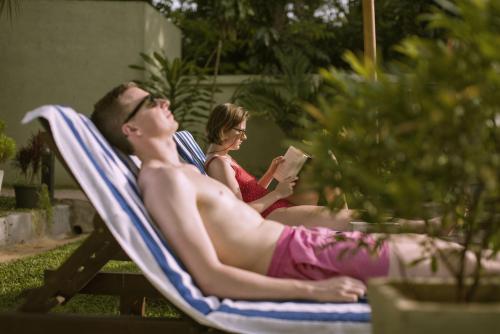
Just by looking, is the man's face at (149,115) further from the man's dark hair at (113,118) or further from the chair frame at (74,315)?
the chair frame at (74,315)

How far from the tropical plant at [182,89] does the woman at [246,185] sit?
236 inches

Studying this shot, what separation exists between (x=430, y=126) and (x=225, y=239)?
1.22 meters

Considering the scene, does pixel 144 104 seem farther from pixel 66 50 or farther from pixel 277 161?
pixel 66 50

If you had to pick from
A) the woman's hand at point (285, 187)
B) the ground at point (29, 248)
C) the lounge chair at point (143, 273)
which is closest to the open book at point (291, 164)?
the woman's hand at point (285, 187)

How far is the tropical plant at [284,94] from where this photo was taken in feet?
36.4

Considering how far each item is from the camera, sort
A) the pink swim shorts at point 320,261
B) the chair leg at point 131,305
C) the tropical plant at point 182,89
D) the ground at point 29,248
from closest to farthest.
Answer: the pink swim shorts at point 320,261 → the chair leg at point 131,305 → the ground at point 29,248 → the tropical plant at point 182,89

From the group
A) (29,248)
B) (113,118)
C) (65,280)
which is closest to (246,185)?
(113,118)

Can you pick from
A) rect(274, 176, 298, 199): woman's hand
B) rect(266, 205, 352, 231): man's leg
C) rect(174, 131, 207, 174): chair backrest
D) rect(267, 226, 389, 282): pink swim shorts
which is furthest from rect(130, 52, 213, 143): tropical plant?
rect(267, 226, 389, 282): pink swim shorts

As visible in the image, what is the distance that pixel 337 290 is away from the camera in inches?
96.2

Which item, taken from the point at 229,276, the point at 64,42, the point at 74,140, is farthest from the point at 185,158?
the point at 64,42

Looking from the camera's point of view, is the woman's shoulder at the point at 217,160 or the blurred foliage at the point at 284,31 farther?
the blurred foliage at the point at 284,31

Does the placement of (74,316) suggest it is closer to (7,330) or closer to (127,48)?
(7,330)

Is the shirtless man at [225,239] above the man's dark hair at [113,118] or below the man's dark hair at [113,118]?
below

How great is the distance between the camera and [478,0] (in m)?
1.59
